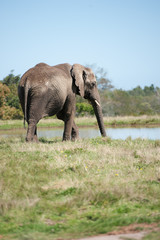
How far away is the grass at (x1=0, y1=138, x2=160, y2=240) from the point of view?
17.2 ft

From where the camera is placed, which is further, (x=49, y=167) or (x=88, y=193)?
(x=49, y=167)

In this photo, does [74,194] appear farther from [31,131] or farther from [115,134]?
[115,134]

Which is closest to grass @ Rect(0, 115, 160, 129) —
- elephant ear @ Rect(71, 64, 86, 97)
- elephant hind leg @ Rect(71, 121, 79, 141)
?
elephant hind leg @ Rect(71, 121, 79, 141)

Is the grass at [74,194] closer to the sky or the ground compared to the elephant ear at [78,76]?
closer to the ground

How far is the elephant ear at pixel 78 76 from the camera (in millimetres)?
13171

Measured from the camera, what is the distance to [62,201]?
610 cm

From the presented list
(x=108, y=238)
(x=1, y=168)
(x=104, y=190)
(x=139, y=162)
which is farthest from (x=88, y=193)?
(x=139, y=162)

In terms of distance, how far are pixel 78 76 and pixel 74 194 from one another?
7.42 meters

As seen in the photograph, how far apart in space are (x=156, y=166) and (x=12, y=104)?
1197 inches

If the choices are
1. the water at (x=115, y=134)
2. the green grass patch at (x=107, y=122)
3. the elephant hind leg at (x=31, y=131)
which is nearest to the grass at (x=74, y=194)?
the elephant hind leg at (x=31, y=131)

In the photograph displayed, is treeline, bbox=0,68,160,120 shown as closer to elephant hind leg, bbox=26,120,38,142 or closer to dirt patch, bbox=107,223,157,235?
elephant hind leg, bbox=26,120,38,142

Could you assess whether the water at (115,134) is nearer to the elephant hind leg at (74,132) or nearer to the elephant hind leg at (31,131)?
the elephant hind leg at (74,132)

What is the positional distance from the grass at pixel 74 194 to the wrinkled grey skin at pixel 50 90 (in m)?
2.78

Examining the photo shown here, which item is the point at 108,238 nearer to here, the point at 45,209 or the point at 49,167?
the point at 45,209
